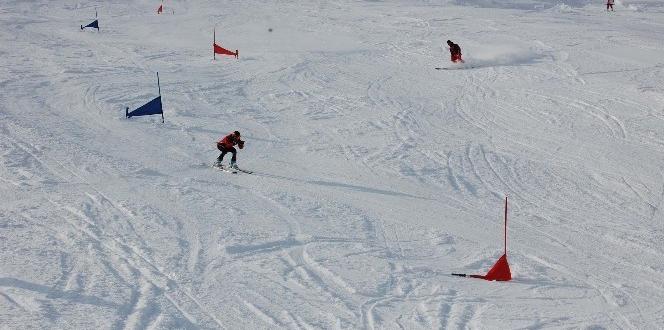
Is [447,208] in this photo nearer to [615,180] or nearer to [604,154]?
[615,180]

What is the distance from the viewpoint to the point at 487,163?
13.3 m

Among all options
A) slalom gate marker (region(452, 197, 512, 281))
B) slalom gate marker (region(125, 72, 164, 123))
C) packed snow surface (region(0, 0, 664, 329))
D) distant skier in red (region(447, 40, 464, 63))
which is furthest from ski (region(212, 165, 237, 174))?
distant skier in red (region(447, 40, 464, 63))

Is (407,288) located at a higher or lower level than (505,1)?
lower

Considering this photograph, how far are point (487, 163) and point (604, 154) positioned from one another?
8.21ft

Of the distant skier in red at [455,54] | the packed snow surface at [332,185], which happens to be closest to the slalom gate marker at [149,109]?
the packed snow surface at [332,185]

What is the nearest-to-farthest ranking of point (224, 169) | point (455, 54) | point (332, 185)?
point (332, 185)
point (224, 169)
point (455, 54)

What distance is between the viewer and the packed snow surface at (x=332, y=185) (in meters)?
8.00

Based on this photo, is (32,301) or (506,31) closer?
(32,301)

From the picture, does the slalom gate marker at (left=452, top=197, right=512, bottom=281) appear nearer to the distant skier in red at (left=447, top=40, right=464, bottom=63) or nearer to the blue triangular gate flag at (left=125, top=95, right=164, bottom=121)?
the blue triangular gate flag at (left=125, top=95, right=164, bottom=121)

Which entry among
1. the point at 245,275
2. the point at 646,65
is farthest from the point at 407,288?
the point at 646,65

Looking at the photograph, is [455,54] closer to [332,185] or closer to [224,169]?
[332,185]

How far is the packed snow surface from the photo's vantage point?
800 cm

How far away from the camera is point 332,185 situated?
1203 centimetres

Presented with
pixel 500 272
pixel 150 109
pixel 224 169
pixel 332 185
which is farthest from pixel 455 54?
pixel 500 272
